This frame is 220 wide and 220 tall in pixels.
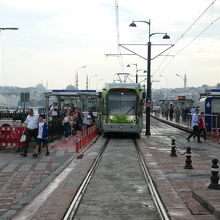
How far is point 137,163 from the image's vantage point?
47.0 ft

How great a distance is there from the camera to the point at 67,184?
10367mm

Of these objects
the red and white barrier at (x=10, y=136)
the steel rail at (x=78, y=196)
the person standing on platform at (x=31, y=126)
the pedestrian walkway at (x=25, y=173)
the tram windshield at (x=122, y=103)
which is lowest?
the steel rail at (x=78, y=196)

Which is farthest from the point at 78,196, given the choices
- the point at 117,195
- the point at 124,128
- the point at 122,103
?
the point at 122,103

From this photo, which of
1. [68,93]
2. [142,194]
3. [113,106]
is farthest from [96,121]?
[142,194]

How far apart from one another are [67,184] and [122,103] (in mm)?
15258

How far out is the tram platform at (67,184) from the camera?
25.2 ft

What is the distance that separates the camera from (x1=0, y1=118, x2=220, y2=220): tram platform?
7688 millimetres

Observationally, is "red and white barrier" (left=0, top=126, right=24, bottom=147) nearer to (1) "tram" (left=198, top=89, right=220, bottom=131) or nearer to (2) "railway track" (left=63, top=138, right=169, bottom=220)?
(2) "railway track" (left=63, top=138, right=169, bottom=220)

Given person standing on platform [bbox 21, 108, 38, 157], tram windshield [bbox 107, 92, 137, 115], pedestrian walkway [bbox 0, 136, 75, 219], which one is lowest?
pedestrian walkway [bbox 0, 136, 75, 219]

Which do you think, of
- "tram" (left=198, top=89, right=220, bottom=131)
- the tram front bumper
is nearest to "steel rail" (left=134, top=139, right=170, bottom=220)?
the tram front bumper

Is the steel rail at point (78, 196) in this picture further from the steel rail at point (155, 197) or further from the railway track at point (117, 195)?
the steel rail at point (155, 197)

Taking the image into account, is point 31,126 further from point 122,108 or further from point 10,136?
point 122,108

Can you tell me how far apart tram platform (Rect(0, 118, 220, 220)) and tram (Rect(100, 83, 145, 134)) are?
824cm

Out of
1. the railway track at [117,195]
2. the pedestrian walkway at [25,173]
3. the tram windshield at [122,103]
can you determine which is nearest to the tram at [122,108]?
the tram windshield at [122,103]
